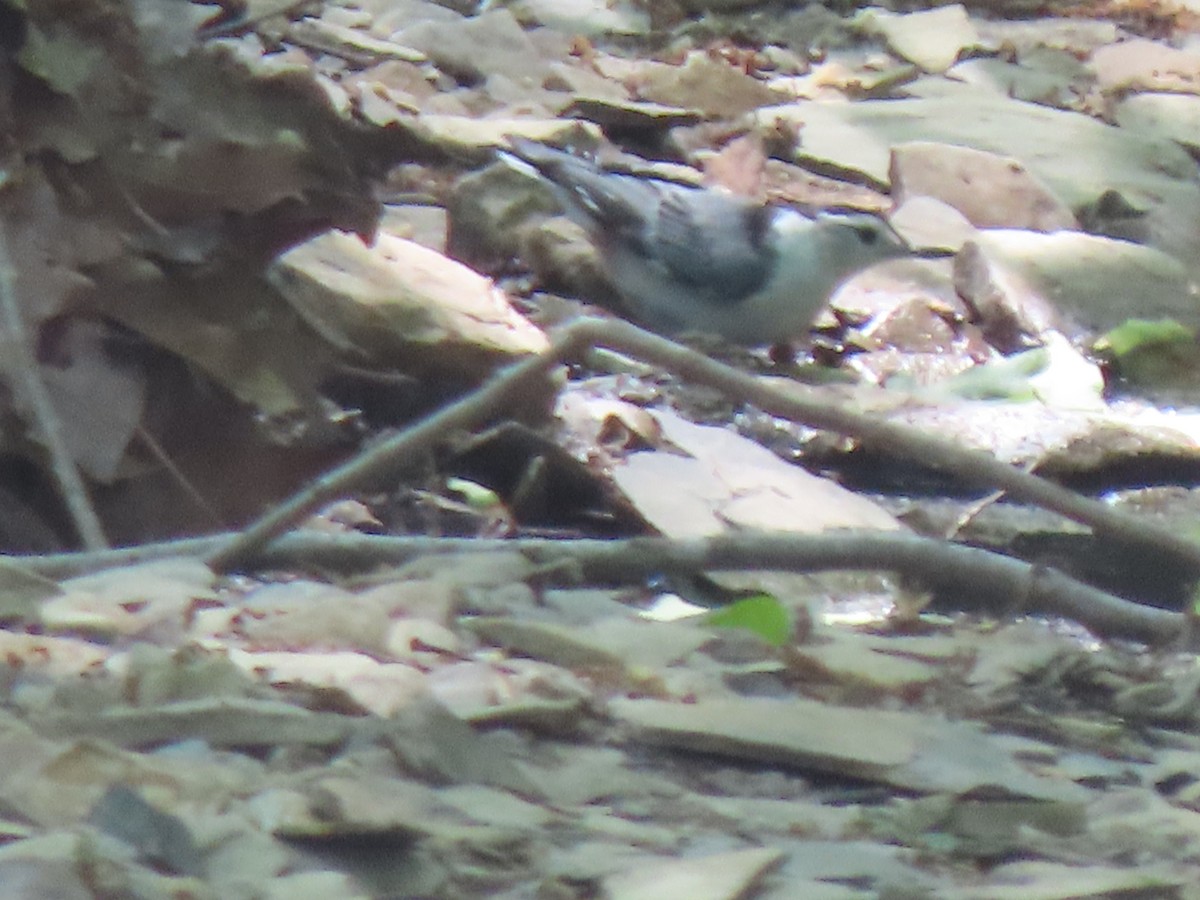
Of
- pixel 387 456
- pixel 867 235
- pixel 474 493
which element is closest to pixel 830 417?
pixel 387 456

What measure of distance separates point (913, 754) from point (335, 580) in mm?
977

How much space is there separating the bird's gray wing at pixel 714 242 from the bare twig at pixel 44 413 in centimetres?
353

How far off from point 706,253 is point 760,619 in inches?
162

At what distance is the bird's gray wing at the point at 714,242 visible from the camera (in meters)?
6.82

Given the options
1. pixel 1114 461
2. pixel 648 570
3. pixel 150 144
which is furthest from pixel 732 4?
pixel 648 570

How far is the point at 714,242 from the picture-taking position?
6973 mm

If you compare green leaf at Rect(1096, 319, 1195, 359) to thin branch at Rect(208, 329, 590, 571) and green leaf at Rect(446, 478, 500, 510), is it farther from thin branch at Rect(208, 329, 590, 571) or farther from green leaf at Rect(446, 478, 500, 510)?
thin branch at Rect(208, 329, 590, 571)

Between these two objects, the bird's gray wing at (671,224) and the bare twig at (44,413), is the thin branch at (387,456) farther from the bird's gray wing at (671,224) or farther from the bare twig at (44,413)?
the bird's gray wing at (671,224)

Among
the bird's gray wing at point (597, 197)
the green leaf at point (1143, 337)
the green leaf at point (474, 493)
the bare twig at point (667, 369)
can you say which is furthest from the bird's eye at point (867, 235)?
the bare twig at point (667, 369)

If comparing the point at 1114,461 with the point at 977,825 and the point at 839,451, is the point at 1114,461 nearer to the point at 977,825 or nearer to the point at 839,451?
the point at 839,451

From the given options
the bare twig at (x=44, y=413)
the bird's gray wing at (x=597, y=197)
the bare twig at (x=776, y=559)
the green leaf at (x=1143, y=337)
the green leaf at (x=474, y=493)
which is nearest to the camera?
the bare twig at (x=776, y=559)

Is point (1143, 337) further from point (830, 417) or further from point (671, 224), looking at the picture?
point (830, 417)

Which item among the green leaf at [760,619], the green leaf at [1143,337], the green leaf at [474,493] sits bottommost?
the green leaf at [474,493]

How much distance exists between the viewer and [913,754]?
237 centimetres
